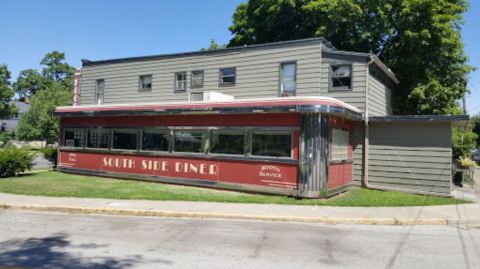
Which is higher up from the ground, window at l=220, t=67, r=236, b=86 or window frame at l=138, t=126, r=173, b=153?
window at l=220, t=67, r=236, b=86

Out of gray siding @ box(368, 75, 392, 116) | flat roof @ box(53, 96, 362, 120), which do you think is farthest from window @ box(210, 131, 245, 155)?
gray siding @ box(368, 75, 392, 116)

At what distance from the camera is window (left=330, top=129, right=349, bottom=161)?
1376 cm

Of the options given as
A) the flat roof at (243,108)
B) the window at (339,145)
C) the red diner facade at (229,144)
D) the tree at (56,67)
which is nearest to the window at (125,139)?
the red diner facade at (229,144)

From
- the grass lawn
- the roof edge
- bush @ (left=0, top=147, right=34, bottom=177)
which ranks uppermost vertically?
the roof edge

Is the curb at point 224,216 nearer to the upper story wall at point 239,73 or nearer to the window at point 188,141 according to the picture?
the window at point 188,141

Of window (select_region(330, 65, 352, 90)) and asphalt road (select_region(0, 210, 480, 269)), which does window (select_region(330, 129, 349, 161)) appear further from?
asphalt road (select_region(0, 210, 480, 269))

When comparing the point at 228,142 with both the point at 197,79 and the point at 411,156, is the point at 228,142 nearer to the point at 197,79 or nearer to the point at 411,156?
the point at 197,79

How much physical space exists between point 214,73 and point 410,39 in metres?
11.7

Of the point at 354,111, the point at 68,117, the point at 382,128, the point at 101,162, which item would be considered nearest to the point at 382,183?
the point at 382,128

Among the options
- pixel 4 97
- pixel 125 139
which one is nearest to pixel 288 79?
pixel 125 139

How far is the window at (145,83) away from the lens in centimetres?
2167

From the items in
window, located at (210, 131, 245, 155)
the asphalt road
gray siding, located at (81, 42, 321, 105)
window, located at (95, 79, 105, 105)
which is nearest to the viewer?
the asphalt road

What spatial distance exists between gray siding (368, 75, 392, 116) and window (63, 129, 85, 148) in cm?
1356

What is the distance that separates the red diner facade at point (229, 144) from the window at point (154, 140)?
0.14 ft
